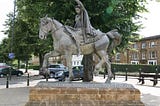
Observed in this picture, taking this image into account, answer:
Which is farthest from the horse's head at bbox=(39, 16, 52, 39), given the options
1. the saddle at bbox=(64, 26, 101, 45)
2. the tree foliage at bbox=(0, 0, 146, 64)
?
the tree foliage at bbox=(0, 0, 146, 64)

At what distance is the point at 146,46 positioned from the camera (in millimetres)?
82188

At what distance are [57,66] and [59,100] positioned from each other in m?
33.4

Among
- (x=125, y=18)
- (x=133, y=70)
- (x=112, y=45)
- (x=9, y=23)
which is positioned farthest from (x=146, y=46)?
(x=112, y=45)

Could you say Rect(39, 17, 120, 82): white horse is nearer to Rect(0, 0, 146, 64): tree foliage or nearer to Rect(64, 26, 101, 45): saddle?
Rect(64, 26, 101, 45): saddle

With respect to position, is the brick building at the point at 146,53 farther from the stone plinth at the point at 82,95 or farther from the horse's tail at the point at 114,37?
the stone plinth at the point at 82,95

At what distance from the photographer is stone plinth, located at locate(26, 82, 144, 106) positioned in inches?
435

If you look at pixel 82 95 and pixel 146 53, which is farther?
pixel 146 53

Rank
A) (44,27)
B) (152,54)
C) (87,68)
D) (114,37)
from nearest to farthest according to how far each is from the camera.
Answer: (44,27) < (114,37) < (87,68) < (152,54)

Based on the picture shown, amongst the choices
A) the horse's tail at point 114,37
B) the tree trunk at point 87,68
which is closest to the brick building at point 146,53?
the tree trunk at point 87,68

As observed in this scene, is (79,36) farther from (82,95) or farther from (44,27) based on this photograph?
(82,95)

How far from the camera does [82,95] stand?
11227 mm

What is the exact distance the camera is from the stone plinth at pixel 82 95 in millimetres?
11055

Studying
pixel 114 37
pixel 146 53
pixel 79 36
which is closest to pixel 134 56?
pixel 146 53

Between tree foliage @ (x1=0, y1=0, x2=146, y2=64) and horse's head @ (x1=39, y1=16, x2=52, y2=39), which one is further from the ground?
tree foliage @ (x1=0, y1=0, x2=146, y2=64)
